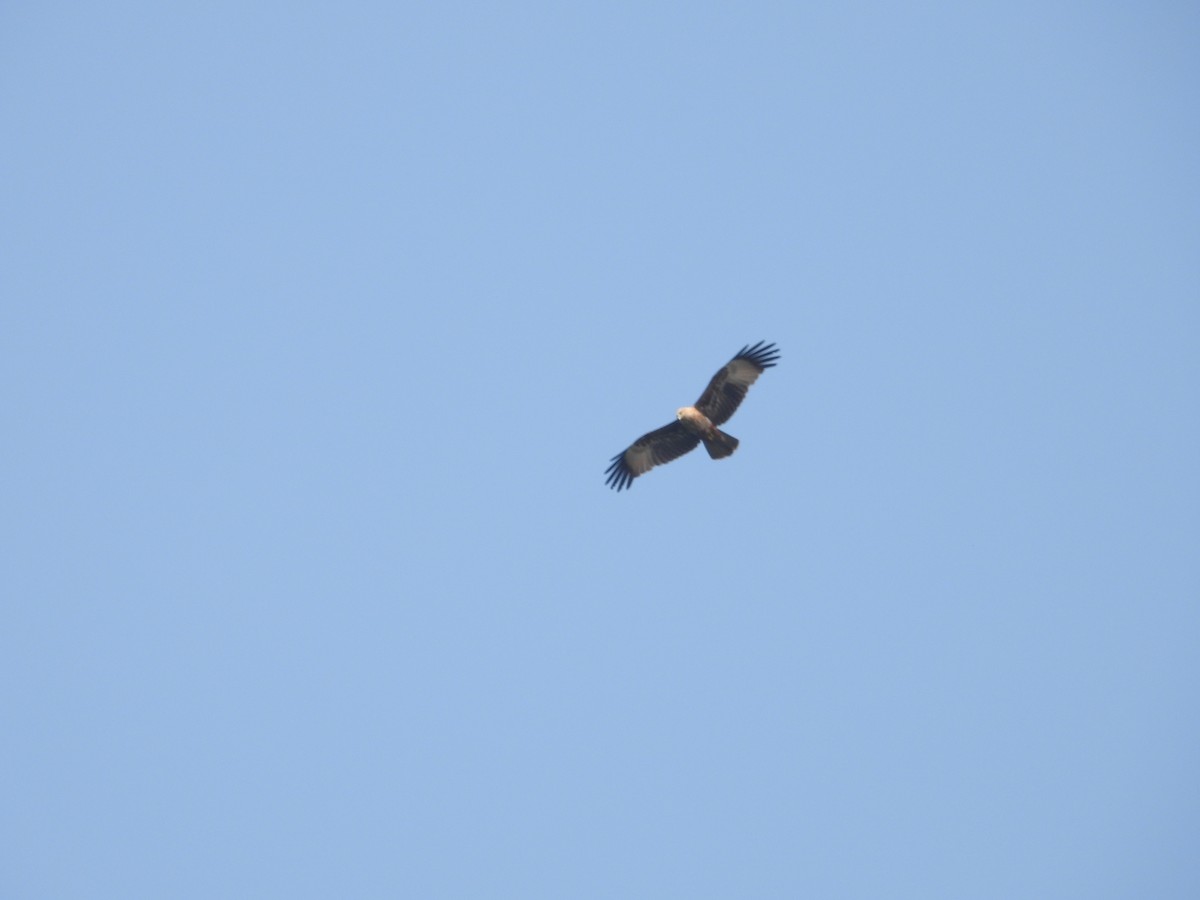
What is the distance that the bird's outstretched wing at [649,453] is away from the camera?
2533 cm

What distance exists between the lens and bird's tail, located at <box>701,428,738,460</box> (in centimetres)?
2441

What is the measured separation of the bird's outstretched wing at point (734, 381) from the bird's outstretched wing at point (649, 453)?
0.71 m

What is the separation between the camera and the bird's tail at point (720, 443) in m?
24.4

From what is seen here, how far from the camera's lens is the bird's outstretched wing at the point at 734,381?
960 inches

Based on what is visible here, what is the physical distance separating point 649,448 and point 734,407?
6.18ft

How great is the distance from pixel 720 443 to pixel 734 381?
1019 mm

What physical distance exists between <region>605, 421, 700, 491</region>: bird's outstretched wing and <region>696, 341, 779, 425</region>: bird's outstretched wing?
2.34ft

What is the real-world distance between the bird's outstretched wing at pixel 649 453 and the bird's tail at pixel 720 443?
532mm

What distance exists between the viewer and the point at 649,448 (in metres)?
25.8

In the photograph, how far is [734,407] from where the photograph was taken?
24.6 metres

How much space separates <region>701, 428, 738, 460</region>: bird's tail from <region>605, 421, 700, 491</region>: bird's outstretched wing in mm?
532

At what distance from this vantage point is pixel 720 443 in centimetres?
2447

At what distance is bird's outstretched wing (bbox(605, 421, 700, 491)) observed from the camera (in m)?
25.3

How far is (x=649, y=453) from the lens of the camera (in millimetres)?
25844
